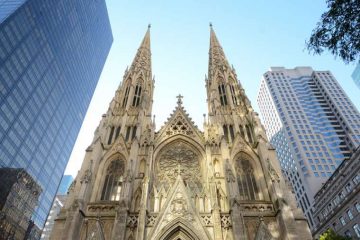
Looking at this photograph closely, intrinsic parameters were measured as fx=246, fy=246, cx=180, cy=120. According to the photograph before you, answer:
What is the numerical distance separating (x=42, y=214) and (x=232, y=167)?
4412cm

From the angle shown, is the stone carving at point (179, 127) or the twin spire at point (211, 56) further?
the twin spire at point (211, 56)

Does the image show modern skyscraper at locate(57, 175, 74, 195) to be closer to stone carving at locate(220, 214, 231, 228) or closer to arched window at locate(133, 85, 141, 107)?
arched window at locate(133, 85, 141, 107)

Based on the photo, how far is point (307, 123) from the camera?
69.4 m

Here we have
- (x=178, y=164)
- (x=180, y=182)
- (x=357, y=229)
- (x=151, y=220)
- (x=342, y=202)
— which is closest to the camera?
(x=151, y=220)

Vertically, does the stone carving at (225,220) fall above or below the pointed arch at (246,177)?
below

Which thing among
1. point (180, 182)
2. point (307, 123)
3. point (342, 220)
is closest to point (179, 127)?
point (180, 182)

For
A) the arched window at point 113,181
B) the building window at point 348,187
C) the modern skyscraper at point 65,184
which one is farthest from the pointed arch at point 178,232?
the modern skyscraper at point 65,184

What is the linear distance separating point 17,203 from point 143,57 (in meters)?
31.4

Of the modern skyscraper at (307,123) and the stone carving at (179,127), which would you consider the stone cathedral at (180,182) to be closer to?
the stone carving at (179,127)

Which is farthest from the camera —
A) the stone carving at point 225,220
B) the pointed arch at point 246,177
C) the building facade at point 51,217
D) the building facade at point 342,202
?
the building facade at point 51,217

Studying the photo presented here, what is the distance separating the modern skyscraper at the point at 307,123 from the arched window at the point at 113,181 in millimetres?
45929

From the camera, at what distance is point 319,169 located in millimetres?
57469

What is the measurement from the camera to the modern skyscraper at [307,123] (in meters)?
58.3

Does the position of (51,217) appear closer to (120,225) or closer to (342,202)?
(120,225)
